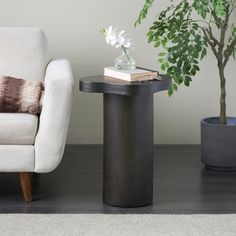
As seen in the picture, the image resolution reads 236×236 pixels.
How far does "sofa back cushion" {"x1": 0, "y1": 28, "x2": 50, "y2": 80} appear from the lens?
3701mm

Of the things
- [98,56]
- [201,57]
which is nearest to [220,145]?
[201,57]

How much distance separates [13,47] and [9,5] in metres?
0.60

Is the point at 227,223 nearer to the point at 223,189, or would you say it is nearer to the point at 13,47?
the point at 223,189

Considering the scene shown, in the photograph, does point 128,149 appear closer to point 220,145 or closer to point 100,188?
point 100,188

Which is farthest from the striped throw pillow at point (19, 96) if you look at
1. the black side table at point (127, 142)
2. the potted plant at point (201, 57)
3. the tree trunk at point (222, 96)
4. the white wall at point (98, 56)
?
the tree trunk at point (222, 96)

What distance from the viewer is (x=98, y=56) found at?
4.29 metres

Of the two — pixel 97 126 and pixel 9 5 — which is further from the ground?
pixel 9 5

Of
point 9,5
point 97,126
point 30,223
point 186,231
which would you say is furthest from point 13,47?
point 186,231

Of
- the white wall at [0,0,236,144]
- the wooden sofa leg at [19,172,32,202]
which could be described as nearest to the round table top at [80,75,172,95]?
the wooden sofa leg at [19,172,32,202]

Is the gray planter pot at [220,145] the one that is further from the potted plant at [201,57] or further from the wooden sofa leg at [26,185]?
the wooden sofa leg at [26,185]

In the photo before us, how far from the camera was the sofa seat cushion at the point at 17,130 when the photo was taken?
124 inches

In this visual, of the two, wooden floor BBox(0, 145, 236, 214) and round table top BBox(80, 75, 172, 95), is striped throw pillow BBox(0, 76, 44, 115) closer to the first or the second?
round table top BBox(80, 75, 172, 95)

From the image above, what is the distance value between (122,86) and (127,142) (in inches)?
10.6

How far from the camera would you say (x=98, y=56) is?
14.1 feet
